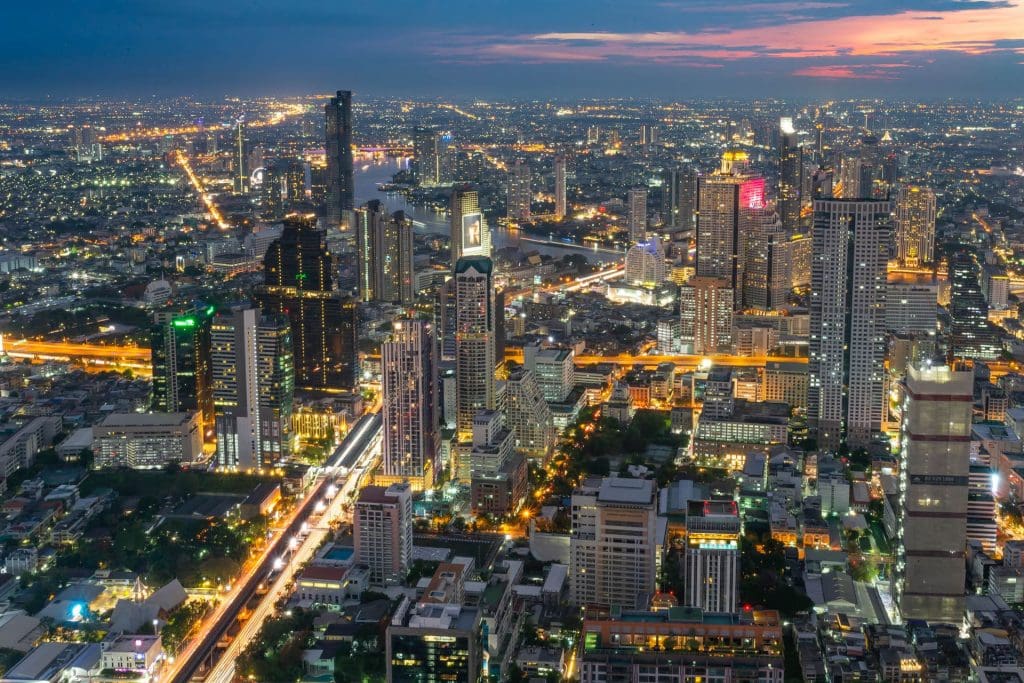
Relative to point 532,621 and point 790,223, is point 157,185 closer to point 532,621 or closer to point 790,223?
point 790,223

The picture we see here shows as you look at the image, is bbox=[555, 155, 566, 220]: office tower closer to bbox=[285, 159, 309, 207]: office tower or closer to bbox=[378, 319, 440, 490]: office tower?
bbox=[285, 159, 309, 207]: office tower

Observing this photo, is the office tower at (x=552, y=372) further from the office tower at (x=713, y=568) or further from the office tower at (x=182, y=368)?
the office tower at (x=713, y=568)

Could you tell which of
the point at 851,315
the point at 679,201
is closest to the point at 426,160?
the point at 679,201

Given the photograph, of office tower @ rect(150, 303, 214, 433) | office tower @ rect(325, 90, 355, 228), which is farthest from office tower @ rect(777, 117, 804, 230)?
office tower @ rect(150, 303, 214, 433)

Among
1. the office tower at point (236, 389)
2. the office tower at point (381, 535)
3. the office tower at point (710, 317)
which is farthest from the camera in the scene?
the office tower at point (710, 317)

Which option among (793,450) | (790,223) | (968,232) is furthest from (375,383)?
(968,232)

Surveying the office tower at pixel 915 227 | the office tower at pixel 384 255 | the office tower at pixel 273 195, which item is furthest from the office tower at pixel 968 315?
the office tower at pixel 273 195
